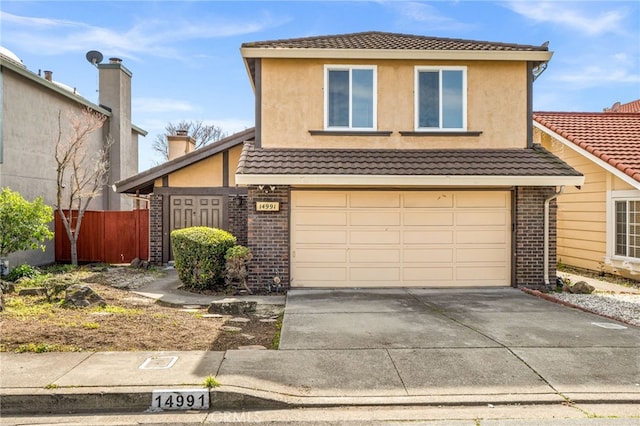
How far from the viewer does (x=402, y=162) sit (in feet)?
33.2

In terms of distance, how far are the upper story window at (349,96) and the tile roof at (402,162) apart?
72 cm

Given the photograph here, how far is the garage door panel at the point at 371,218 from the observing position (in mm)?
10344

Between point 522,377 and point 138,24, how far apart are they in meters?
11.1

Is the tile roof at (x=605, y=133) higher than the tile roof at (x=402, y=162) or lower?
higher

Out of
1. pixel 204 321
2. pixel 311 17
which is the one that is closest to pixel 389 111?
pixel 311 17

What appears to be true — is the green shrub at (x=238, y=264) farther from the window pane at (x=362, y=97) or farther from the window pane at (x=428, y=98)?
the window pane at (x=428, y=98)

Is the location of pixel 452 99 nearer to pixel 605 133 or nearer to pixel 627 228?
pixel 627 228

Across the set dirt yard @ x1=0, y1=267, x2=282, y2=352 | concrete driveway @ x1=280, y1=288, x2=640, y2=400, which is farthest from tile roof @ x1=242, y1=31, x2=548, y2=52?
dirt yard @ x1=0, y1=267, x2=282, y2=352

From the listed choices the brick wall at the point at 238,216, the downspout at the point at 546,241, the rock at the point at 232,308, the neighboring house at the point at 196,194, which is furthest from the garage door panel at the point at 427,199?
the neighboring house at the point at 196,194

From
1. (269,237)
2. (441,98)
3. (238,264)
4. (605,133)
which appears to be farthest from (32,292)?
(605,133)

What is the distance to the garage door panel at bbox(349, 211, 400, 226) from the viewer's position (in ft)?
33.9

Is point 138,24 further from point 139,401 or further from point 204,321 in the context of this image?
point 139,401

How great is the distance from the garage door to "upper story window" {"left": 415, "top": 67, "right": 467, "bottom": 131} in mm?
1705

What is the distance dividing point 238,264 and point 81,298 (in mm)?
3056
